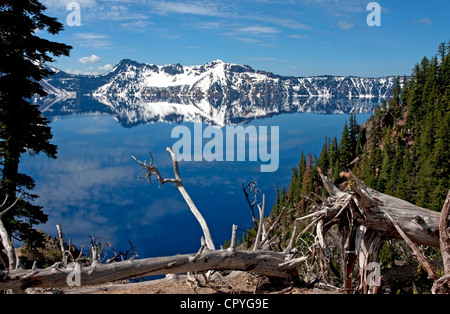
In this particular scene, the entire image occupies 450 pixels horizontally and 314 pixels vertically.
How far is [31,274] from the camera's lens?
5.10m

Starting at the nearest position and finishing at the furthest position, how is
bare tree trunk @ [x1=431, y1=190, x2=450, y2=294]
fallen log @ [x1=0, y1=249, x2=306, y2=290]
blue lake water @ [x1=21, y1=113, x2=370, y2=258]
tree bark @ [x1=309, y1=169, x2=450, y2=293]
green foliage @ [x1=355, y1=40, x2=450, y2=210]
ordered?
fallen log @ [x1=0, y1=249, x2=306, y2=290] → bare tree trunk @ [x1=431, y1=190, x2=450, y2=294] → tree bark @ [x1=309, y1=169, x2=450, y2=293] → green foliage @ [x1=355, y1=40, x2=450, y2=210] → blue lake water @ [x1=21, y1=113, x2=370, y2=258]

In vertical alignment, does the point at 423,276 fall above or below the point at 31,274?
below

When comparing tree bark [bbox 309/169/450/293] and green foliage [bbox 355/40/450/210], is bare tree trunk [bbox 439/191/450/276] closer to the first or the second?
tree bark [bbox 309/169/450/293]

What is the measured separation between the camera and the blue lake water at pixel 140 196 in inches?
2470

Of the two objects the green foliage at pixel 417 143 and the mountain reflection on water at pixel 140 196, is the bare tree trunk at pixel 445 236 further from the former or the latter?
the green foliage at pixel 417 143

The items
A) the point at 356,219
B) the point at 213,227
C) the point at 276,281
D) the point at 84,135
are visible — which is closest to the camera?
the point at 356,219

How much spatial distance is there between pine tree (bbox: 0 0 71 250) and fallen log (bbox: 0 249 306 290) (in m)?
7.04

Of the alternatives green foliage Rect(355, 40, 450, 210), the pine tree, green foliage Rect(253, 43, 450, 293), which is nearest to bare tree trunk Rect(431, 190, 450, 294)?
the pine tree

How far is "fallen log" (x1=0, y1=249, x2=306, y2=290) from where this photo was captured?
520cm

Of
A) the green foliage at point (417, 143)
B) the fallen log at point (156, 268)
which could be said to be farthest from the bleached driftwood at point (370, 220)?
the green foliage at point (417, 143)
